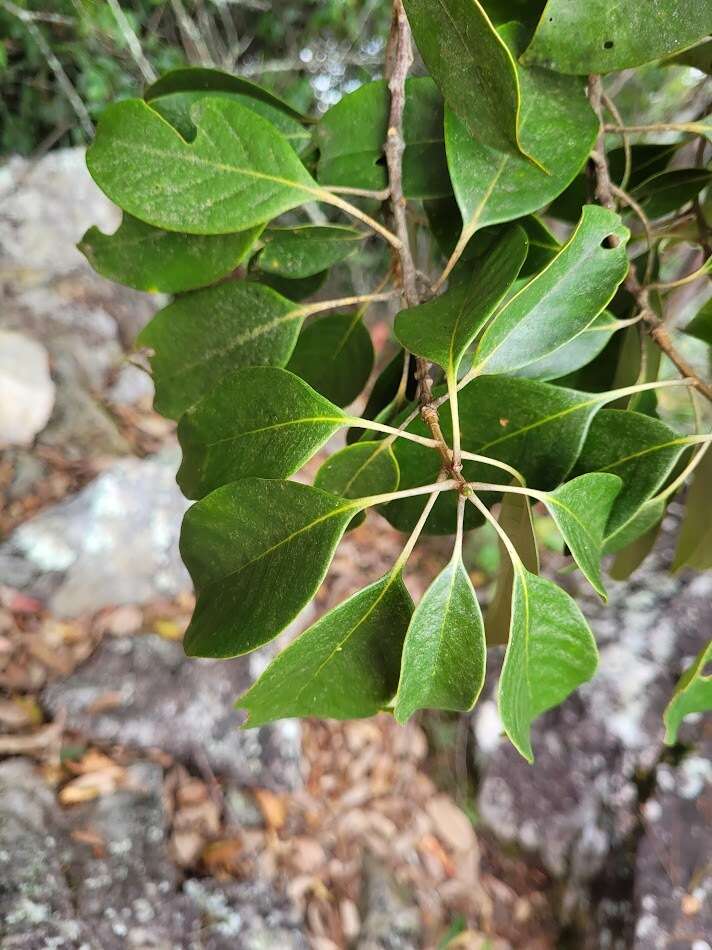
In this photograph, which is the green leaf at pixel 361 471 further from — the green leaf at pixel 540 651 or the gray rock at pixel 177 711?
the gray rock at pixel 177 711

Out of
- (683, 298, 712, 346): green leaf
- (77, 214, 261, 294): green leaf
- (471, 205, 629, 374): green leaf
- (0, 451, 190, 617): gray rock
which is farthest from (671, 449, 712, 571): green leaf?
(0, 451, 190, 617): gray rock

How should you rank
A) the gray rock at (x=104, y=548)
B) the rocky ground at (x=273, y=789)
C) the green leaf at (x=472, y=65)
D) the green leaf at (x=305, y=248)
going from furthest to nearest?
the gray rock at (x=104, y=548)
the rocky ground at (x=273, y=789)
the green leaf at (x=305, y=248)
the green leaf at (x=472, y=65)

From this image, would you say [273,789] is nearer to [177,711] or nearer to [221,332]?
[177,711]

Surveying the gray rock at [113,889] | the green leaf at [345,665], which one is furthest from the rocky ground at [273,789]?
the green leaf at [345,665]

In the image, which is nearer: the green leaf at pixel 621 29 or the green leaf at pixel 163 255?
the green leaf at pixel 621 29

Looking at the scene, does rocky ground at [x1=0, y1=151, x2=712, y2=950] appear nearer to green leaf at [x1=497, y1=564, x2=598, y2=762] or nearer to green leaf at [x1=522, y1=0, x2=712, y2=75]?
green leaf at [x1=497, y1=564, x2=598, y2=762]

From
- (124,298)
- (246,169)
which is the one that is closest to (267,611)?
(246,169)
